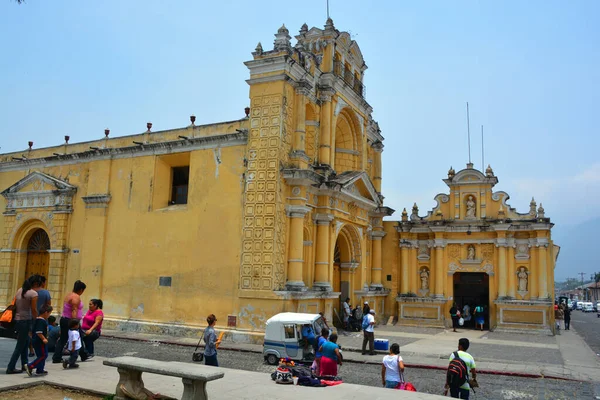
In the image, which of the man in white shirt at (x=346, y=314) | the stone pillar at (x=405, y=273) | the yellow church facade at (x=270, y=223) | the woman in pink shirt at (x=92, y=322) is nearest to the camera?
the woman in pink shirt at (x=92, y=322)

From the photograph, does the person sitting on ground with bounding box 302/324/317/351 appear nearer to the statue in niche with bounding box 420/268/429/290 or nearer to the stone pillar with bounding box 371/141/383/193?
the statue in niche with bounding box 420/268/429/290

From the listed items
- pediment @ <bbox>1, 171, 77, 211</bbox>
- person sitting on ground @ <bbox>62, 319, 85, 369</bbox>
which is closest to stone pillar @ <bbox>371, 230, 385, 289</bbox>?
pediment @ <bbox>1, 171, 77, 211</bbox>

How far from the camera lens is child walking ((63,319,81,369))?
9.87 m

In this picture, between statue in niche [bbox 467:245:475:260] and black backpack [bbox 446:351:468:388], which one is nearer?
black backpack [bbox 446:351:468:388]

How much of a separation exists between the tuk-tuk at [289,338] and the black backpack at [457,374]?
5.96m

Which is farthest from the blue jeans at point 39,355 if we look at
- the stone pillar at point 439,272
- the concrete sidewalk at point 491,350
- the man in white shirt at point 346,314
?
the stone pillar at point 439,272

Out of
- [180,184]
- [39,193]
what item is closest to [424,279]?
[180,184]

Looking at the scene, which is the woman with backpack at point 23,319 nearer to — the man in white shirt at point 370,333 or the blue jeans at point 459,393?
the blue jeans at point 459,393

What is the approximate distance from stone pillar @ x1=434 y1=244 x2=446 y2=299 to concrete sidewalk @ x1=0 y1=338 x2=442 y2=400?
16817 mm

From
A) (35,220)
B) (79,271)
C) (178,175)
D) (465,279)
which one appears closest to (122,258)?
(79,271)

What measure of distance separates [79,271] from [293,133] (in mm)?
10845

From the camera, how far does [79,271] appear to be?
22.0 metres

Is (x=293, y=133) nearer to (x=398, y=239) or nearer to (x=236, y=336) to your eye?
(x=236, y=336)

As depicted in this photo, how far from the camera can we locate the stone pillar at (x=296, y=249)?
17.8m
